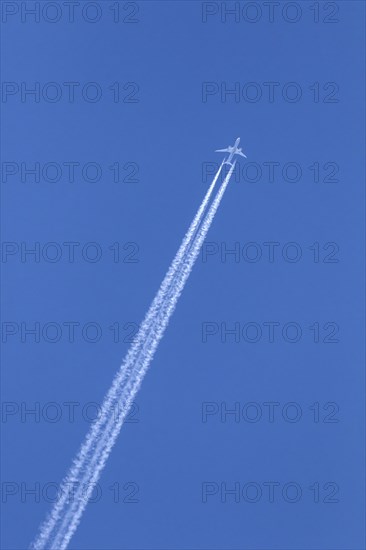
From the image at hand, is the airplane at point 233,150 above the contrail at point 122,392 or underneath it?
above

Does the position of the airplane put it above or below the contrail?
above

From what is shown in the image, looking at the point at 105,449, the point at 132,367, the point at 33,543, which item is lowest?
the point at 33,543

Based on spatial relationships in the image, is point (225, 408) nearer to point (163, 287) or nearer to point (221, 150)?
point (163, 287)

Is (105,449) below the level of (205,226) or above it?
below

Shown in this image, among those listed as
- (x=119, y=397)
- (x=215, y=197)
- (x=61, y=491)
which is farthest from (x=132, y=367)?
(x=215, y=197)

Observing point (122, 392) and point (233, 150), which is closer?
point (122, 392)

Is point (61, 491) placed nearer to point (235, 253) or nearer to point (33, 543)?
point (33, 543)

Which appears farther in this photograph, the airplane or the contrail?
the airplane

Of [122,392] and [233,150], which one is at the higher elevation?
[233,150]
